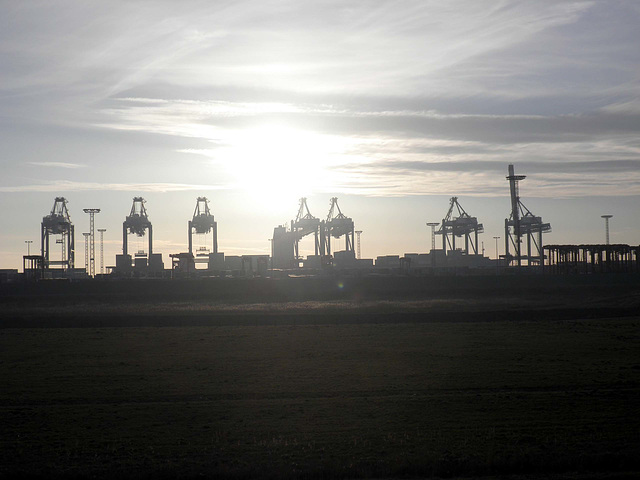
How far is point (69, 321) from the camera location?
146 feet

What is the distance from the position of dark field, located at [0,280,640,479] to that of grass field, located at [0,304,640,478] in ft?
0.21

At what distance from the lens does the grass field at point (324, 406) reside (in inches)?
586

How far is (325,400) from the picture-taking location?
67.7 ft

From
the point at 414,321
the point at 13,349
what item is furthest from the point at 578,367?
the point at 13,349

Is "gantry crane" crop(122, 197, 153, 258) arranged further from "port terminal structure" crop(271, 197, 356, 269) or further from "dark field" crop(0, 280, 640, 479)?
"dark field" crop(0, 280, 640, 479)

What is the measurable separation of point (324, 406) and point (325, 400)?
2.51ft

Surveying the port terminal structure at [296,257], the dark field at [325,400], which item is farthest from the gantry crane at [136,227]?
the dark field at [325,400]

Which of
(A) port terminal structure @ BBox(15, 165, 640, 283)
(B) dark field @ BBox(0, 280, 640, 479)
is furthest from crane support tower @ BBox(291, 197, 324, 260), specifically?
(B) dark field @ BBox(0, 280, 640, 479)

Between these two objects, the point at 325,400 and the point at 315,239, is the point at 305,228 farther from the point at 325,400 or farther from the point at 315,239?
the point at 325,400

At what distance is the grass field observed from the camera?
14891 millimetres

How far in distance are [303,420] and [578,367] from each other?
1250cm

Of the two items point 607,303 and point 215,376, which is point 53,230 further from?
point 215,376

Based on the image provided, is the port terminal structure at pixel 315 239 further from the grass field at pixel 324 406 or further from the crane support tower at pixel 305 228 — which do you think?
the grass field at pixel 324 406

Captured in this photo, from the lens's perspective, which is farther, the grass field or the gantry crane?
the gantry crane
